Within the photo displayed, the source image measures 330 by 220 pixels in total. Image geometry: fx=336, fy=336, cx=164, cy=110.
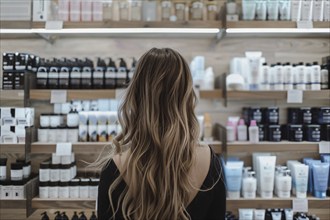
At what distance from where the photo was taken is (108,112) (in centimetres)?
227

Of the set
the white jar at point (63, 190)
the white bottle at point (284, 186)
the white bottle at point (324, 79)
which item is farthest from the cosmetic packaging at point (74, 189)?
the white bottle at point (324, 79)

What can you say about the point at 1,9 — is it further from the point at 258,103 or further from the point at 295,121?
the point at 295,121

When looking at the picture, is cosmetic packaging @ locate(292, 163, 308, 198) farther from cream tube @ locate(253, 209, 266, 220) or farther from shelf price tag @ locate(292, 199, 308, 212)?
cream tube @ locate(253, 209, 266, 220)

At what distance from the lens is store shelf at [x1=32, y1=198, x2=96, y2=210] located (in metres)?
2.10

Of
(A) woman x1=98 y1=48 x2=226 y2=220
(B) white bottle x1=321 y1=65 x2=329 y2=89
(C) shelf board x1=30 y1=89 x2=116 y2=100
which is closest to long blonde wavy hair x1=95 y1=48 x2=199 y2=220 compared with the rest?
(A) woman x1=98 y1=48 x2=226 y2=220

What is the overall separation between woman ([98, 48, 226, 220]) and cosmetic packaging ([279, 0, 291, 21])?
55.4 inches

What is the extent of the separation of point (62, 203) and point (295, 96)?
1640mm

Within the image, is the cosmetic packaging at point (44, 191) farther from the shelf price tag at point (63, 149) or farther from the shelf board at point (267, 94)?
the shelf board at point (267, 94)

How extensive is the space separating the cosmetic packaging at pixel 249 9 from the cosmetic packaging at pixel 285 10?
179 millimetres

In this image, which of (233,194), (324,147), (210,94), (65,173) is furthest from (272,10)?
(65,173)

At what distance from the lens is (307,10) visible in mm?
2176

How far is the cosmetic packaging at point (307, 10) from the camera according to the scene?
2.18 metres

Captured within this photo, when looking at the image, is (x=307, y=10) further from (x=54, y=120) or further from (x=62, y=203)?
(x=62, y=203)

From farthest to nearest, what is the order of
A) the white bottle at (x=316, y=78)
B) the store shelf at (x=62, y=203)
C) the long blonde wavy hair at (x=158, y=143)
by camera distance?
the white bottle at (x=316, y=78)
the store shelf at (x=62, y=203)
the long blonde wavy hair at (x=158, y=143)
